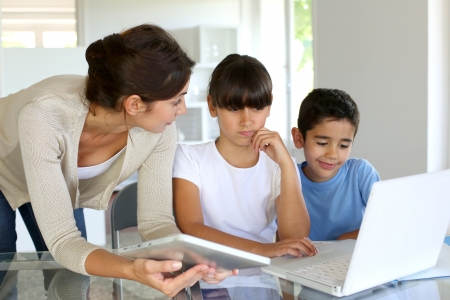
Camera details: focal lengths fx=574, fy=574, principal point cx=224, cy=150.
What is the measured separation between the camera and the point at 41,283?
111 centimetres

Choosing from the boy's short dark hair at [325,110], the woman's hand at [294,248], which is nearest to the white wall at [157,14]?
the boy's short dark hair at [325,110]

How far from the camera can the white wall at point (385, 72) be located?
2.56m

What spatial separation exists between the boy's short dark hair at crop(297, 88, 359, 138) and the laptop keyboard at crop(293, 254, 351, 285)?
0.61 metres

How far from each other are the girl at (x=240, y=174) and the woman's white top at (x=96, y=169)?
18cm

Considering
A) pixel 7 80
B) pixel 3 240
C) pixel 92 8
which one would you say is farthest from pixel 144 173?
pixel 92 8

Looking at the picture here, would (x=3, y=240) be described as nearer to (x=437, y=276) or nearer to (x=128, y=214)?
(x=128, y=214)

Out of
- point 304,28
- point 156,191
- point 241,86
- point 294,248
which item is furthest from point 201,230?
point 304,28

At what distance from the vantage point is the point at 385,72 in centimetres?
277

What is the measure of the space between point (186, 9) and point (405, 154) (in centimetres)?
448

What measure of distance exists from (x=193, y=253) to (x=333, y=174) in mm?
913

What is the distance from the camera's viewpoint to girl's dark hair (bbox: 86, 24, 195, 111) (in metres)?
1.15

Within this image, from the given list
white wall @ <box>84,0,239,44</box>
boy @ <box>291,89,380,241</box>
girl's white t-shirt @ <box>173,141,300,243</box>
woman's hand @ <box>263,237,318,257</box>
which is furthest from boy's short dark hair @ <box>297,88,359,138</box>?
white wall @ <box>84,0,239,44</box>

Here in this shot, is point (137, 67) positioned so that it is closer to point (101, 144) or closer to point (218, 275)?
point (101, 144)

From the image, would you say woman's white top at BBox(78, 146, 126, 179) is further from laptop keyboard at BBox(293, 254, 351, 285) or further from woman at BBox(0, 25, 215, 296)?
laptop keyboard at BBox(293, 254, 351, 285)
